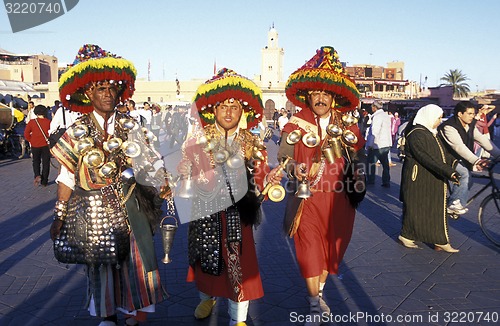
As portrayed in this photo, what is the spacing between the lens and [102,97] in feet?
11.7

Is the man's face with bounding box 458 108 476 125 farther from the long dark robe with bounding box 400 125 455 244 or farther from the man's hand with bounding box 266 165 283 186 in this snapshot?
the man's hand with bounding box 266 165 283 186

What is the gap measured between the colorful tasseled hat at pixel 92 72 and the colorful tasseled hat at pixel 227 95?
59cm

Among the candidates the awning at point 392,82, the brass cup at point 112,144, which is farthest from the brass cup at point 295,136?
the awning at point 392,82

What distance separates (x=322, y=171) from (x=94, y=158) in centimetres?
191

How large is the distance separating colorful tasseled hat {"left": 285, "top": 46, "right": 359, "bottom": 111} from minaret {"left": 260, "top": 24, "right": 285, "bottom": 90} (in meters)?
73.3

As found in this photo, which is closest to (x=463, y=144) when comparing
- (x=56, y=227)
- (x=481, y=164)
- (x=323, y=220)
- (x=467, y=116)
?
(x=481, y=164)

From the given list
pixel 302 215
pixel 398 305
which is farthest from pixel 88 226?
pixel 398 305

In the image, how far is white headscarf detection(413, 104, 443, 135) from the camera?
5.88m

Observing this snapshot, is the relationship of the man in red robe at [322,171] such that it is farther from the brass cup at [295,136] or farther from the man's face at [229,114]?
the man's face at [229,114]

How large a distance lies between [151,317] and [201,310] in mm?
442

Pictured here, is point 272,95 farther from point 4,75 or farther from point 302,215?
point 302,215

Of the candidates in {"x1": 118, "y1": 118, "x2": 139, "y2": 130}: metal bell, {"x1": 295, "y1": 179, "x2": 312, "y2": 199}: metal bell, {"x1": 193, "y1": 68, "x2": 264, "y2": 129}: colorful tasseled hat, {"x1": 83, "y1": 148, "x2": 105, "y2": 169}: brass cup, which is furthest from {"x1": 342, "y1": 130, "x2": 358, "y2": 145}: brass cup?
{"x1": 83, "y1": 148, "x2": 105, "y2": 169}: brass cup

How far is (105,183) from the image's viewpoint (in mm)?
3455

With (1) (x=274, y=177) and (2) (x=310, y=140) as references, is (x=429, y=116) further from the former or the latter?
(1) (x=274, y=177)
